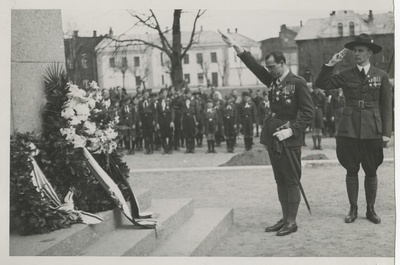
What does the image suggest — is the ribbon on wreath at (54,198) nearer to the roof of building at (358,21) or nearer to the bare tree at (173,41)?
the bare tree at (173,41)

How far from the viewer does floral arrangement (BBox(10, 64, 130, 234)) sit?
3.71m

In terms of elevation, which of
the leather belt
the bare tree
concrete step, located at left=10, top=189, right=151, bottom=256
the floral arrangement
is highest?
the bare tree

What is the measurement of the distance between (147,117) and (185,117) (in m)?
0.83

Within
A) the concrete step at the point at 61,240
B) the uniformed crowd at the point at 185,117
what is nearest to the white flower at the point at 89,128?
the concrete step at the point at 61,240

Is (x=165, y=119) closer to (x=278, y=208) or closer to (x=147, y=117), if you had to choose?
(x=147, y=117)

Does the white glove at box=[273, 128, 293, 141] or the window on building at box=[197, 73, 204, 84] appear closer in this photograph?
the white glove at box=[273, 128, 293, 141]

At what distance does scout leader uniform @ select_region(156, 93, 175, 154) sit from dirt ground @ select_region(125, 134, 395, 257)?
2329 mm

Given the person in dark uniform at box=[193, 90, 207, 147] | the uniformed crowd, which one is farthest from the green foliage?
the person in dark uniform at box=[193, 90, 207, 147]

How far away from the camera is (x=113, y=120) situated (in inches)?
177

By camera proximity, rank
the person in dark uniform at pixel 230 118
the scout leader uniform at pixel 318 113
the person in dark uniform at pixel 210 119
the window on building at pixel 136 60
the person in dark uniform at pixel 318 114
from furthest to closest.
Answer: the person in dark uniform at pixel 210 119 < the person in dark uniform at pixel 230 118 < the scout leader uniform at pixel 318 113 < the person in dark uniform at pixel 318 114 < the window on building at pixel 136 60

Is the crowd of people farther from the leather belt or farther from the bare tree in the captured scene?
the leather belt

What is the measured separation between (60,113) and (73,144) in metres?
0.30

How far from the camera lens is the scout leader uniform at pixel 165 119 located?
10.4 metres

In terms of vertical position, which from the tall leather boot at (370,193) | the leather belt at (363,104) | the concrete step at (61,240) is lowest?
the concrete step at (61,240)
